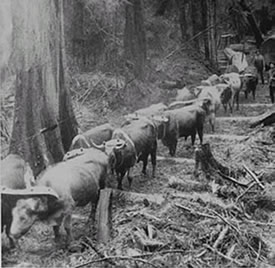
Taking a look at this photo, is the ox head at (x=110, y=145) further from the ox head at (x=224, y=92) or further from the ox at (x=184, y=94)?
the ox head at (x=224, y=92)

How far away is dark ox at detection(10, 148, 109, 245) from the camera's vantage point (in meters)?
3.26

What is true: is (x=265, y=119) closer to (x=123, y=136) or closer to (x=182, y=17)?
(x=182, y=17)

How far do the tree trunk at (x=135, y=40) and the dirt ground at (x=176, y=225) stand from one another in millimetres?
389

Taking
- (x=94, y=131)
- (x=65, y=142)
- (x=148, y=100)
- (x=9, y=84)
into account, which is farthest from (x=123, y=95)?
(x=9, y=84)

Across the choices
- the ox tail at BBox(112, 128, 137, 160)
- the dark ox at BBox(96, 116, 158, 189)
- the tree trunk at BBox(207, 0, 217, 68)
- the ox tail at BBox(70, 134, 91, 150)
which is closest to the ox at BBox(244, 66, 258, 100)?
the tree trunk at BBox(207, 0, 217, 68)

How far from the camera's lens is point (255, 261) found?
12.0 ft

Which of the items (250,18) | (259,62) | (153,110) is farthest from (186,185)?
(250,18)

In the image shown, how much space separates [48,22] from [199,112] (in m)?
1.58

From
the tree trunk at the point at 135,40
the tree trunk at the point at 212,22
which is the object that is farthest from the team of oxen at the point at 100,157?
the tree trunk at the point at 135,40

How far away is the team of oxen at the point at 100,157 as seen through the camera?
328cm

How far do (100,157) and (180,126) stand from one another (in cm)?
90

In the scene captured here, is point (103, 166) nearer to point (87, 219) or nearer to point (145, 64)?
point (87, 219)

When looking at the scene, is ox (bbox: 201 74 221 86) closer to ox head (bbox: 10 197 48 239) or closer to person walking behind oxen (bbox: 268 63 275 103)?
person walking behind oxen (bbox: 268 63 275 103)

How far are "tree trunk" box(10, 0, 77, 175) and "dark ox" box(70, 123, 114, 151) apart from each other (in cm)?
6
